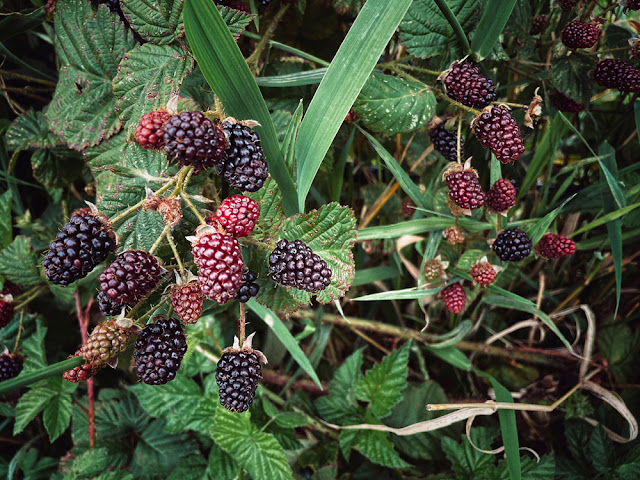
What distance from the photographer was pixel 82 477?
1.28 meters

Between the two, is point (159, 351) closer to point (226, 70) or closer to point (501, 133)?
point (226, 70)

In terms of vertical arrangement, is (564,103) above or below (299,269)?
above

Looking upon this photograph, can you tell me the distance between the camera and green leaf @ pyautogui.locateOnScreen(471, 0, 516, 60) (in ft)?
3.25

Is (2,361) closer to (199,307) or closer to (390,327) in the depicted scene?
(199,307)

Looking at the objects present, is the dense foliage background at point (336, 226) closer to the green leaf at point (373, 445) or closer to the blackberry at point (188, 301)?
the green leaf at point (373, 445)

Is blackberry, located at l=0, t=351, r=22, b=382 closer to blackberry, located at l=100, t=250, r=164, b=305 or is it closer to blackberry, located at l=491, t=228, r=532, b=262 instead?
blackberry, located at l=100, t=250, r=164, b=305

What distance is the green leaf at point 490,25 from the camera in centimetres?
99

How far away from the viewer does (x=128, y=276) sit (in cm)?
73

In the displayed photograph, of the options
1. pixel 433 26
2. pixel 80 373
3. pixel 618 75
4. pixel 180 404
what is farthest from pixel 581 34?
pixel 180 404

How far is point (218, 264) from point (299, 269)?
5.7 inches

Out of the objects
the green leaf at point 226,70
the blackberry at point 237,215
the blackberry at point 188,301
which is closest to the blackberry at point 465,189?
the green leaf at point 226,70

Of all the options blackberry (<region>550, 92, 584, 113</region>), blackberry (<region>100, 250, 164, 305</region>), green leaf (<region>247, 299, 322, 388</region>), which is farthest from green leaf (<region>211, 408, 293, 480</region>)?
blackberry (<region>550, 92, 584, 113</region>)

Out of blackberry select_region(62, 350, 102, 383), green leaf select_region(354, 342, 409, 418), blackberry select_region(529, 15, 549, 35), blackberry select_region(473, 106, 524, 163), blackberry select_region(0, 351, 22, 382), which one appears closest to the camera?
blackberry select_region(62, 350, 102, 383)

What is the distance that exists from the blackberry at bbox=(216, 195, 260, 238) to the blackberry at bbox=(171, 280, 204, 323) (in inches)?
4.7
